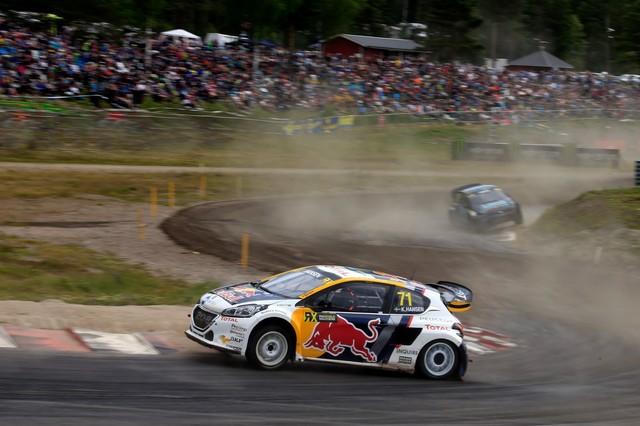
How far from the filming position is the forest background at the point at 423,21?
47906mm

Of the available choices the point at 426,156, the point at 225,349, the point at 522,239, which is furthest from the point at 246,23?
the point at 225,349

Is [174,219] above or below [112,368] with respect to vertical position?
below

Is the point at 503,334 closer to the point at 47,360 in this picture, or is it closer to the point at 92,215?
the point at 47,360

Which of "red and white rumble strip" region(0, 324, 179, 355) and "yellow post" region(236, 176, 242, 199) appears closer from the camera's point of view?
"red and white rumble strip" region(0, 324, 179, 355)

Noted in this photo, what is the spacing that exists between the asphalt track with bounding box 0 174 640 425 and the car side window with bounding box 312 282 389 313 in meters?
0.89

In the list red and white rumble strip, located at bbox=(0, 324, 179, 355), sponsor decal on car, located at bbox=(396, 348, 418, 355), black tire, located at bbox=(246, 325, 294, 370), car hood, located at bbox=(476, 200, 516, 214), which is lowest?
car hood, located at bbox=(476, 200, 516, 214)

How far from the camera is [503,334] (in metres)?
15.1

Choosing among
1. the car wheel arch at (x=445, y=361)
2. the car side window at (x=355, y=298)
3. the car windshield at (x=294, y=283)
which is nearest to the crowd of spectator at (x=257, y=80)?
the car windshield at (x=294, y=283)

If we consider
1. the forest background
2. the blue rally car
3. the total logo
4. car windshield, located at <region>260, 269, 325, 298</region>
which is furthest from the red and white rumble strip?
the forest background

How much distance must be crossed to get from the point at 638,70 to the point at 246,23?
41.9m

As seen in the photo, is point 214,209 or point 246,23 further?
point 246,23

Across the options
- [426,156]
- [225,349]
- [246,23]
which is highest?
[246,23]

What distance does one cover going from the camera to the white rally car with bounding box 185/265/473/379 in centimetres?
1030

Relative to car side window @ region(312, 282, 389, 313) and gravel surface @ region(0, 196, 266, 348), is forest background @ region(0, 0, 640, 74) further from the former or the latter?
car side window @ region(312, 282, 389, 313)
